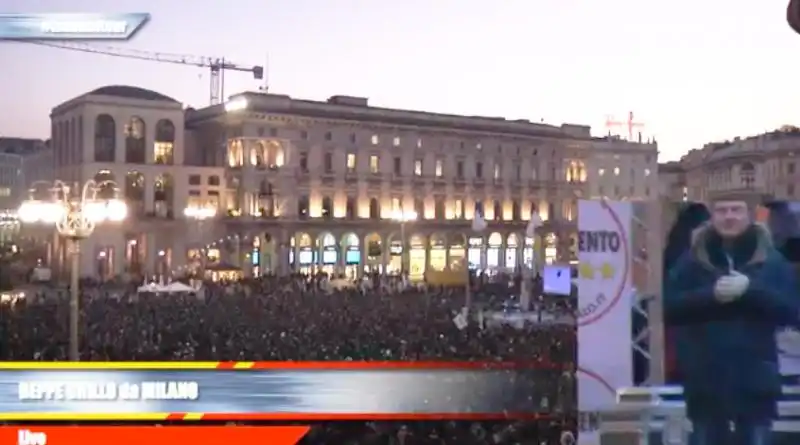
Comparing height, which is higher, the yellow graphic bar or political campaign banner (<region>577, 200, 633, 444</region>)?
political campaign banner (<region>577, 200, 633, 444</region>)

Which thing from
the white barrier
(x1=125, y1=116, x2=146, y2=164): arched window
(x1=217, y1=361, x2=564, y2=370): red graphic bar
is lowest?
the white barrier

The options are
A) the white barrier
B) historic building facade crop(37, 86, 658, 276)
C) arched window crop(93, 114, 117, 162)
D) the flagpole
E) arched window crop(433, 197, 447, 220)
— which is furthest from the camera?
arched window crop(433, 197, 447, 220)

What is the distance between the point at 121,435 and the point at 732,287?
2729 mm

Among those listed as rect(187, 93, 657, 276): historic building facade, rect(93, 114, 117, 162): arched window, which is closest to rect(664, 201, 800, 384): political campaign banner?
rect(187, 93, 657, 276): historic building facade

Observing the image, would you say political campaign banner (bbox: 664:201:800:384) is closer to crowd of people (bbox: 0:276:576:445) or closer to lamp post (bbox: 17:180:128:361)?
crowd of people (bbox: 0:276:576:445)

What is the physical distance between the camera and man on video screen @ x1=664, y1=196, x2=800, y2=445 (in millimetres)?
4266

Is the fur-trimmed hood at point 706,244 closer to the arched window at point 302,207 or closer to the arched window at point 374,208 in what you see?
the arched window at point 374,208

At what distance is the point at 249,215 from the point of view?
5.21 meters

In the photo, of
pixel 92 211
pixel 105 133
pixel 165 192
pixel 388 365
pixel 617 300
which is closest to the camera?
pixel 617 300

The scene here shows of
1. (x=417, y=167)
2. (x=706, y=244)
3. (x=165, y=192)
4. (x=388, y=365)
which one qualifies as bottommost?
(x=388, y=365)

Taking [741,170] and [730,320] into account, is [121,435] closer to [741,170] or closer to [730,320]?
[730,320]

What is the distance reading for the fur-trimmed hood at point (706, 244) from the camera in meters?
4.27

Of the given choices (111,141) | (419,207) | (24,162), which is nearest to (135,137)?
(111,141)

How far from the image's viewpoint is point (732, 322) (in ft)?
14.0
